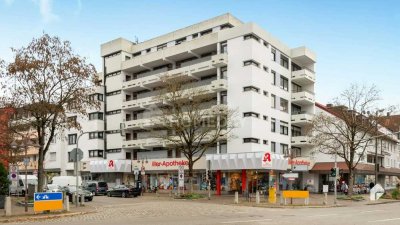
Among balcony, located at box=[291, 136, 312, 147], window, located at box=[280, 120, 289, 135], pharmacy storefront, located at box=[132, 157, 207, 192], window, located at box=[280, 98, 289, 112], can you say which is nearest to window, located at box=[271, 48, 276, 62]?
window, located at box=[280, 98, 289, 112]

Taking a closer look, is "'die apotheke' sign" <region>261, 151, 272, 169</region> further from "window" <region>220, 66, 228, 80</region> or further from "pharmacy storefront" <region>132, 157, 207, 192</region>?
"window" <region>220, 66, 228, 80</region>

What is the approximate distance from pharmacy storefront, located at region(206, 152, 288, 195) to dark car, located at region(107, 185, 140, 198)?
8.68 m

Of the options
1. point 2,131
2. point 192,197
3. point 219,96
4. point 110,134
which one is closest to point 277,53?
point 219,96

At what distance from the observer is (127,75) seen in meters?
65.8

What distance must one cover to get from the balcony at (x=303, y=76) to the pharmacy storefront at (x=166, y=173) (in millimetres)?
16526

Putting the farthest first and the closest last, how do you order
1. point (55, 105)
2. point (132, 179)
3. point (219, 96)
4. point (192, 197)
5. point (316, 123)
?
1. point (132, 179)
2. point (219, 96)
3. point (316, 123)
4. point (192, 197)
5. point (55, 105)

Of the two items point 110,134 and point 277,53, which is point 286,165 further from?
point 110,134

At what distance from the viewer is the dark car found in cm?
4856

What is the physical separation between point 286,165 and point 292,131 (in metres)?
9.14

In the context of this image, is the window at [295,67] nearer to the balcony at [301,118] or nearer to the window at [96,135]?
the balcony at [301,118]

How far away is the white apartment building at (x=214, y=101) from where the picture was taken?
49844mm

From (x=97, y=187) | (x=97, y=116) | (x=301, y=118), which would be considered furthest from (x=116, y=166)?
(x=301, y=118)

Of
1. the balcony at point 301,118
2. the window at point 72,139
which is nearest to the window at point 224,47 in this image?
the balcony at point 301,118

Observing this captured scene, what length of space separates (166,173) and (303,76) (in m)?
21.7
